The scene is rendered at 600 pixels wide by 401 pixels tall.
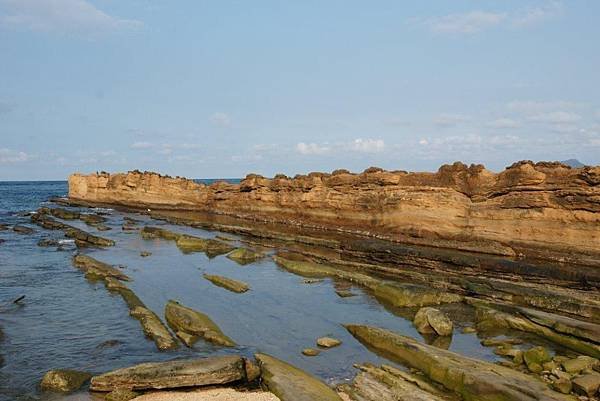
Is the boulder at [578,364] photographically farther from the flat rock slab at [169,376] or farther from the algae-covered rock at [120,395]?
the algae-covered rock at [120,395]

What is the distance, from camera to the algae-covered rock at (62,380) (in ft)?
39.8

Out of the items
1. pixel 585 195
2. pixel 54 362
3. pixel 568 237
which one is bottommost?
pixel 54 362

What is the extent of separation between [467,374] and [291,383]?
15.0 ft

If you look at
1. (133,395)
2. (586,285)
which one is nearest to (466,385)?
(133,395)

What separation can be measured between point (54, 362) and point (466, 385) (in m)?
11.7

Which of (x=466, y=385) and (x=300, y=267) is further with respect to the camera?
(x=300, y=267)

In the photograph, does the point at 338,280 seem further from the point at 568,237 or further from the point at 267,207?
the point at 267,207

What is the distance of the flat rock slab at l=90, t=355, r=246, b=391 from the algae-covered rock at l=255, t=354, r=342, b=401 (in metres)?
0.83

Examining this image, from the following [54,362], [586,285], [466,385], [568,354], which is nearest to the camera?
[466,385]

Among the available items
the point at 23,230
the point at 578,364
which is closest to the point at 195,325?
the point at 578,364

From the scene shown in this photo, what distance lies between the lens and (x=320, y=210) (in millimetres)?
52281

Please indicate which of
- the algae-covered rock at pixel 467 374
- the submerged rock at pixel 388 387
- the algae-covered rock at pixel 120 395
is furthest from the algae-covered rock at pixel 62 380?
the algae-covered rock at pixel 467 374

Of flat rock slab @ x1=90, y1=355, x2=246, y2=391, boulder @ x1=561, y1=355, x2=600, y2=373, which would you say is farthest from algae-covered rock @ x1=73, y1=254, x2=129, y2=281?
boulder @ x1=561, y1=355, x2=600, y2=373

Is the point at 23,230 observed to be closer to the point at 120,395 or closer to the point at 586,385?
the point at 120,395
